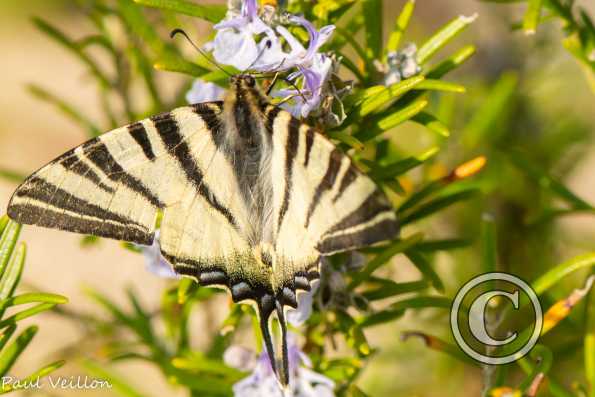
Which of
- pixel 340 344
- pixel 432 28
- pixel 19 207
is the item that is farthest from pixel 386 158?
pixel 432 28

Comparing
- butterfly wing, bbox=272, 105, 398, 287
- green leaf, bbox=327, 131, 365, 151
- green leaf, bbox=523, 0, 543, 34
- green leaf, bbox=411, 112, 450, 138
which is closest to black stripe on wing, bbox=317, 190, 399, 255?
butterfly wing, bbox=272, 105, 398, 287

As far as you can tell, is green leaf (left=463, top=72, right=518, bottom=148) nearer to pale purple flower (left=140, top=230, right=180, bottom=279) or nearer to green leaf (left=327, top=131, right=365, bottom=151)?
green leaf (left=327, top=131, right=365, bottom=151)

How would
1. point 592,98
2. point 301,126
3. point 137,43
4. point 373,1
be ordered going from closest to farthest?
1. point 301,126
2. point 373,1
3. point 137,43
4. point 592,98

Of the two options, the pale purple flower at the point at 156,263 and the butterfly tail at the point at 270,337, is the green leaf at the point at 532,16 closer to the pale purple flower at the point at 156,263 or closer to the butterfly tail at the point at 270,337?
the butterfly tail at the point at 270,337

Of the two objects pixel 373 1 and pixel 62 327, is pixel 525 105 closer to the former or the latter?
pixel 373 1

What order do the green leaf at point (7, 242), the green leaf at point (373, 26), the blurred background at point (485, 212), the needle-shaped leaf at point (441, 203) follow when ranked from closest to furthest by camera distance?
the green leaf at point (7, 242)
the green leaf at point (373, 26)
the needle-shaped leaf at point (441, 203)
the blurred background at point (485, 212)

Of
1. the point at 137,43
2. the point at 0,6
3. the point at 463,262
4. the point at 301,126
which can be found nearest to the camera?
the point at 301,126

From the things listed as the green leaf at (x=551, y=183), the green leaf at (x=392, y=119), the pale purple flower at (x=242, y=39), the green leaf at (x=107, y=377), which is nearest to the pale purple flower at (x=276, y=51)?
the pale purple flower at (x=242, y=39)

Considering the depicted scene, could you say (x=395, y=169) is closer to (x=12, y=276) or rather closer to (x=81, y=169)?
(x=81, y=169)
